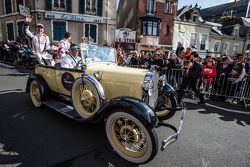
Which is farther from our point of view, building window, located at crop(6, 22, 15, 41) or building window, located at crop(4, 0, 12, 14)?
building window, located at crop(6, 22, 15, 41)

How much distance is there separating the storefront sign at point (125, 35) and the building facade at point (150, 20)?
899 millimetres

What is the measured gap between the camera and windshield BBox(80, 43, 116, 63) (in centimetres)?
389

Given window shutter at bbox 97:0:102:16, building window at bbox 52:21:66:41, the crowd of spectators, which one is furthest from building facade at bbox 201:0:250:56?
the crowd of spectators

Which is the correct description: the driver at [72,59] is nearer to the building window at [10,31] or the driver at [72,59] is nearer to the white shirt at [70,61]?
the white shirt at [70,61]

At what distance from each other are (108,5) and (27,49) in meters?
10.2

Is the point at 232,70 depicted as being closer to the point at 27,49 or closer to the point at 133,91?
the point at 133,91

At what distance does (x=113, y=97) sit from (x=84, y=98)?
571 millimetres

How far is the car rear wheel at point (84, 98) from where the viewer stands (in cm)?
331

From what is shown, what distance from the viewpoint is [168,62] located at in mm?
7234

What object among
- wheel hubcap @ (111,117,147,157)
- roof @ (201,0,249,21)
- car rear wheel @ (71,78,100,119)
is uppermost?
roof @ (201,0,249,21)

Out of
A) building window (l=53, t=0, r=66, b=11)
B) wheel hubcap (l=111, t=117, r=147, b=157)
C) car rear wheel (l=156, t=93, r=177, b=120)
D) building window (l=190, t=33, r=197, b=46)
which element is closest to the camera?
wheel hubcap (l=111, t=117, r=147, b=157)

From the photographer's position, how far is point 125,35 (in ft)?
62.2

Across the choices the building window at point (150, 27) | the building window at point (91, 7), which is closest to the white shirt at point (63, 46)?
the building window at point (91, 7)

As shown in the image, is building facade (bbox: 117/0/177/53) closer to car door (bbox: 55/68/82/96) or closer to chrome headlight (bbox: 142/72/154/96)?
car door (bbox: 55/68/82/96)
